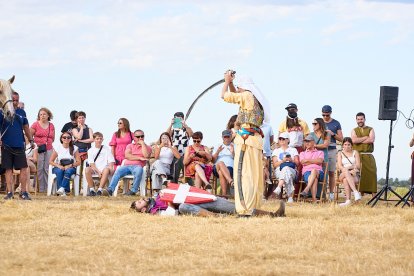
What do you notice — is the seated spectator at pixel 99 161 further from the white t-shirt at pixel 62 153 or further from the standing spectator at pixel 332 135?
the standing spectator at pixel 332 135

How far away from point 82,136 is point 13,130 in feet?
12.8

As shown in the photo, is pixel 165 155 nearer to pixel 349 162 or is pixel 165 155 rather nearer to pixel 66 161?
pixel 66 161

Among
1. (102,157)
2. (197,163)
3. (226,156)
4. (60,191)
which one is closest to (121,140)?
(102,157)

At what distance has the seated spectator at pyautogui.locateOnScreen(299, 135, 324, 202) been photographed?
18.1 meters

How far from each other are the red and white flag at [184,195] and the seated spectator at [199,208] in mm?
74

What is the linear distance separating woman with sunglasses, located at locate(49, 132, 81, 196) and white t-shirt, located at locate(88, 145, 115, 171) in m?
0.26

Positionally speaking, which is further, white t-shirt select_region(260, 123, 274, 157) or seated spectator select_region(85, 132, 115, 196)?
seated spectator select_region(85, 132, 115, 196)

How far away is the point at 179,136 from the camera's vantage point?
1973 centimetres

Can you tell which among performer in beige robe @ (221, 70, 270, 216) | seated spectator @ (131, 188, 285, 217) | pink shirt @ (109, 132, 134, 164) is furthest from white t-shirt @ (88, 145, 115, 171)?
performer in beige robe @ (221, 70, 270, 216)

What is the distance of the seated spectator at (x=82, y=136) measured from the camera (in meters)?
20.2

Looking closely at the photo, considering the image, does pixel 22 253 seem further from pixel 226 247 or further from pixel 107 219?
pixel 107 219

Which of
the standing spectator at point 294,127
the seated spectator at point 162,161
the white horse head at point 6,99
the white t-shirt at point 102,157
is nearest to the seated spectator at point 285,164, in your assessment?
the standing spectator at point 294,127

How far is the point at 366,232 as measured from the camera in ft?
37.3

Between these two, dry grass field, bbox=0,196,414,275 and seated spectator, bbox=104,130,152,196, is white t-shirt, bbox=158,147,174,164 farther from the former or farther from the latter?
dry grass field, bbox=0,196,414,275
